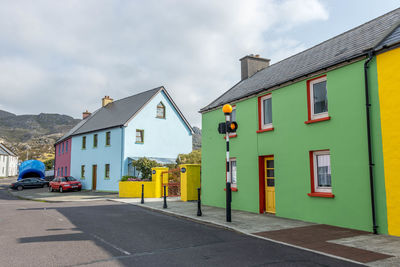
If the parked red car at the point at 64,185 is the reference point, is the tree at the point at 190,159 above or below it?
above

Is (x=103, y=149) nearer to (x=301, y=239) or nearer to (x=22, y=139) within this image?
(x=301, y=239)

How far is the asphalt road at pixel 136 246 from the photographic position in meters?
5.99

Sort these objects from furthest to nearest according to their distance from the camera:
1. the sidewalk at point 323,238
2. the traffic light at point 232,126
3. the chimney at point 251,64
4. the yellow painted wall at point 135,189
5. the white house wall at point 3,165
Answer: the white house wall at point 3,165, the yellow painted wall at point 135,189, the chimney at point 251,64, the traffic light at point 232,126, the sidewalk at point 323,238

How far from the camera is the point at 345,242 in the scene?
7.48 m

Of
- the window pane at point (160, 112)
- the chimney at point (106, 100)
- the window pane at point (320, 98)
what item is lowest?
the window pane at point (320, 98)

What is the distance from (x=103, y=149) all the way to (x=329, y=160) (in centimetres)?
2453

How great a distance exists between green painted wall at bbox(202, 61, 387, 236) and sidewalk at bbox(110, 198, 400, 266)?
611mm

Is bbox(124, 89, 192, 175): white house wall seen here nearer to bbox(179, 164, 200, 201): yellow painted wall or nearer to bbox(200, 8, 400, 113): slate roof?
bbox(179, 164, 200, 201): yellow painted wall

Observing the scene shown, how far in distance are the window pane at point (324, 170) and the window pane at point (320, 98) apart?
1.65m

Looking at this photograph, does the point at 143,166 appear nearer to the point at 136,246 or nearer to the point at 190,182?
the point at 190,182

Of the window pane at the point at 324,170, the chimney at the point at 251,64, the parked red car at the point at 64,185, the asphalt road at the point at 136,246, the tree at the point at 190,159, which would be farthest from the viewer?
the parked red car at the point at 64,185

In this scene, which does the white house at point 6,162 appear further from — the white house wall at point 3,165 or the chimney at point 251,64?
the chimney at point 251,64

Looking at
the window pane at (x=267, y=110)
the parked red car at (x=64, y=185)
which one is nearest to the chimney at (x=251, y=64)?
the window pane at (x=267, y=110)

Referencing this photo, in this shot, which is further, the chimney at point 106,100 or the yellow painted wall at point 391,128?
the chimney at point 106,100
